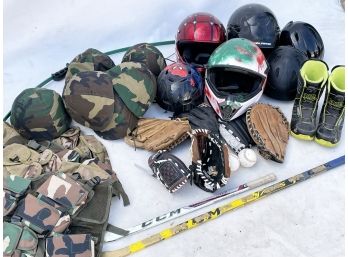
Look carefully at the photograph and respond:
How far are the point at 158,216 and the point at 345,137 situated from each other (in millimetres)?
1131

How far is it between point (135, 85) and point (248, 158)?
2.37ft

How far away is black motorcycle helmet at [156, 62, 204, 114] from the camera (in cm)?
269

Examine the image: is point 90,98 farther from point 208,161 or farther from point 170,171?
point 208,161

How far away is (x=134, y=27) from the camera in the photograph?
345cm

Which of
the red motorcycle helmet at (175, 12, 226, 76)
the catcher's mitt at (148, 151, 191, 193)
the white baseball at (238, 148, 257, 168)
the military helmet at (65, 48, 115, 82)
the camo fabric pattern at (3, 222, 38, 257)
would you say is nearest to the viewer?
the camo fabric pattern at (3, 222, 38, 257)

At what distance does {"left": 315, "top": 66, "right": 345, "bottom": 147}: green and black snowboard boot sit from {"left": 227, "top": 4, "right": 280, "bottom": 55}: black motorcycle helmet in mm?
479

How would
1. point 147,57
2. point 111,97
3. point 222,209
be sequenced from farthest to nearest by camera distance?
point 147,57 < point 111,97 < point 222,209

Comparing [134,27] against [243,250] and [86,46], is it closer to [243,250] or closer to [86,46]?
[86,46]

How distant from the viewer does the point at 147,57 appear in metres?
2.87

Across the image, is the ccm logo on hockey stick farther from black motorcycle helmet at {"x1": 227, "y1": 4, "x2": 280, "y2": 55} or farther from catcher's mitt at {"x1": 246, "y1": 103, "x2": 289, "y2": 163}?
black motorcycle helmet at {"x1": 227, "y1": 4, "x2": 280, "y2": 55}

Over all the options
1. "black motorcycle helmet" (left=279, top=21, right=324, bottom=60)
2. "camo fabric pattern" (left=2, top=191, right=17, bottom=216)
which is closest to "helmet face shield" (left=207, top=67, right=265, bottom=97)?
"black motorcycle helmet" (left=279, top=21, right=324, bottom=60)

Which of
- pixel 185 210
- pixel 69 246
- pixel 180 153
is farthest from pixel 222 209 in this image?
pixel 69 246

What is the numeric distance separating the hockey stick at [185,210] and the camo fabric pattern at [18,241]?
0.33m

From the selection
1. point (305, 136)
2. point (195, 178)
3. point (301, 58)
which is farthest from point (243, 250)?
point (301, 58)
